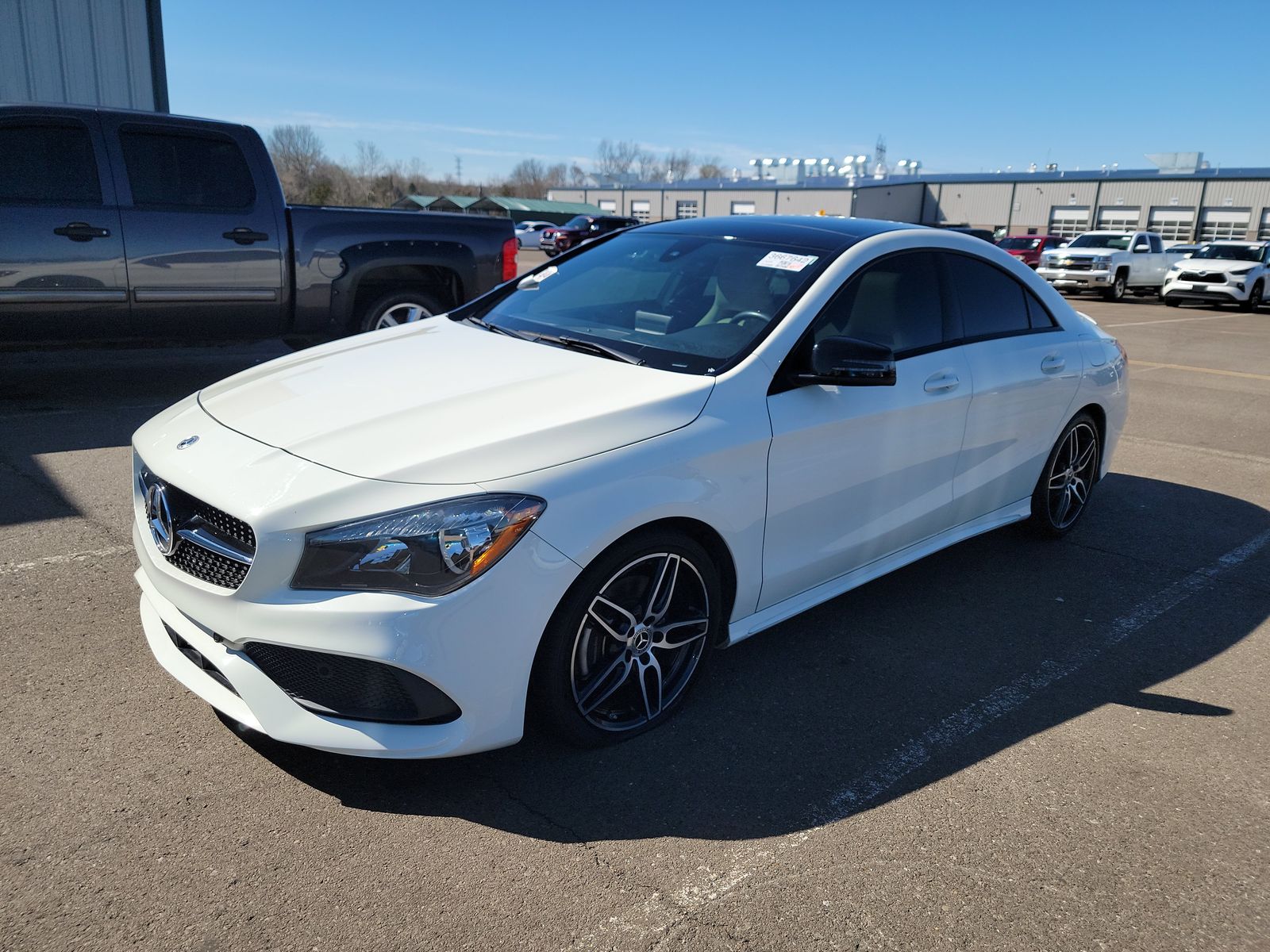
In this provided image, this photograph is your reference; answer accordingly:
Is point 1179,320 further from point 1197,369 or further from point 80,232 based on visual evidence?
point 80,232

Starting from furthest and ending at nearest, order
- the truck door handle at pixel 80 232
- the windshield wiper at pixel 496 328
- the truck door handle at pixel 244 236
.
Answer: the truck door handle at pixel 244 236 → the truck door handle at pixel 80 232 → the windshield wiper at pixel 496 328

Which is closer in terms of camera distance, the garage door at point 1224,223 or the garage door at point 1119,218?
the garage door at point 1224,223

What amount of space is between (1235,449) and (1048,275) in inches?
760

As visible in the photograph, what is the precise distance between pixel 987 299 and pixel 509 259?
5062 millimetres

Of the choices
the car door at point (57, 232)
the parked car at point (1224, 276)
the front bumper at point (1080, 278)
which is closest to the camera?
the car door at point (57, 232)

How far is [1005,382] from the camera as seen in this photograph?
445cm

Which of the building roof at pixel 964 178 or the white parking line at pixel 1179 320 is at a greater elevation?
the building roof at pixel 964 178

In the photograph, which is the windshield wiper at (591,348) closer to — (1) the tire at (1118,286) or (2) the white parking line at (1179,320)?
(2) the white parking line at (1179,320)

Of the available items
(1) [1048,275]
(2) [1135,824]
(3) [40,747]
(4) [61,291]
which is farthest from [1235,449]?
(1) [1048,275]

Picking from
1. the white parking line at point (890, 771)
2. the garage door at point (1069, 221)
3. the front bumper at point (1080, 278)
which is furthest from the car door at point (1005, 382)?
the garage door at point (1069, 221)

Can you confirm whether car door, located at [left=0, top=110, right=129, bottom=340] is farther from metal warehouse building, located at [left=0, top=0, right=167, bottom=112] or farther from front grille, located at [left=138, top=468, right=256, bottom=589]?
metal warehouse building, located at [left=0, top=0, right=167, bottom=112]

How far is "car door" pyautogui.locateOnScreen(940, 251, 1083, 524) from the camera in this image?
436 cm

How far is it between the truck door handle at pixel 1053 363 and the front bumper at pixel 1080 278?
22.3m

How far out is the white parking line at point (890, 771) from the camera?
2.46 m
